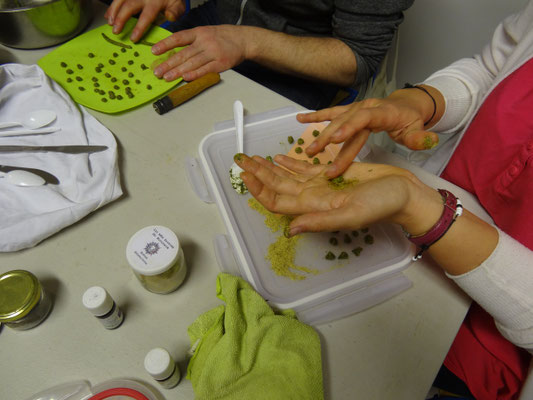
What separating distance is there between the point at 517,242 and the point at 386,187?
11.1 inches

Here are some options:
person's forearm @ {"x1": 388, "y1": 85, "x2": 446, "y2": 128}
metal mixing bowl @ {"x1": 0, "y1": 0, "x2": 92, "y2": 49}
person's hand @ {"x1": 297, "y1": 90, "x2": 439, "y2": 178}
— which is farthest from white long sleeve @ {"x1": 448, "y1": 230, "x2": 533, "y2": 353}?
metal mixing bowl @ {"x1": 0, "y1": 0, "x2": 92, "y2": 49}

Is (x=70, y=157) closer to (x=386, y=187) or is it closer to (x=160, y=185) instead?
(x=160, y=185)

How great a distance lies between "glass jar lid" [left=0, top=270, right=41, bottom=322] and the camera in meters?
0.51

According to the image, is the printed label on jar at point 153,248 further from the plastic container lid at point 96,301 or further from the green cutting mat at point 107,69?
the green cutting mat at point 107,69

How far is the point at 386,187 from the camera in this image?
59cm

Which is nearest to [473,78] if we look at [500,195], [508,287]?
[500,195]

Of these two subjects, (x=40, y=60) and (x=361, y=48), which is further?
(x=361, y=48)

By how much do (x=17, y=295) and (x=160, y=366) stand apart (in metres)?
0.27

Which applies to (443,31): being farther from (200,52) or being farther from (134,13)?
(134,13)

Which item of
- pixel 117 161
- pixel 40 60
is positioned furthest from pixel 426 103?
pixel 40 60

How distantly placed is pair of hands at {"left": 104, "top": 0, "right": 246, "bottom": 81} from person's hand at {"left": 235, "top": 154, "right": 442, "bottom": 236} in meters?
0.43

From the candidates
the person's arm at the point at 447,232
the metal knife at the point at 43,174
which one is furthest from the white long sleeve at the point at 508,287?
the metal knife at the point at 43,174

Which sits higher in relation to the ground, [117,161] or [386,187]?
[386,187]

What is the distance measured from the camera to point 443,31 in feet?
4.55
